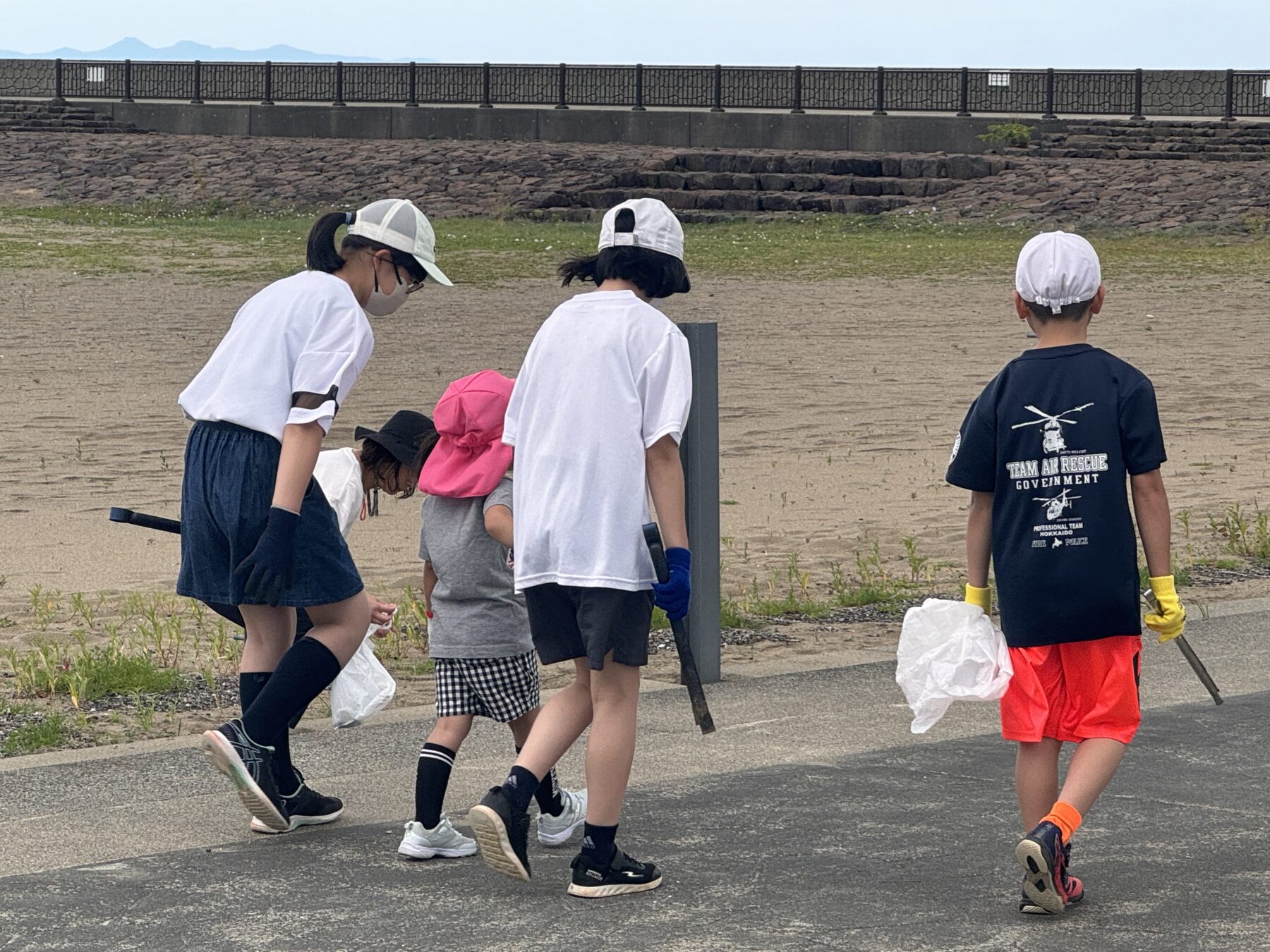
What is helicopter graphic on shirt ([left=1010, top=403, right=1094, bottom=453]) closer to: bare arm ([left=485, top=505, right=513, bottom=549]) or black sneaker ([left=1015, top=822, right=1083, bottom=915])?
black sneaker ([left=1015, top=822, right=1083, bottom=915])

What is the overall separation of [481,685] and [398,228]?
1128 mm

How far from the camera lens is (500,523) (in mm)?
4488

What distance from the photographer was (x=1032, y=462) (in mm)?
4195

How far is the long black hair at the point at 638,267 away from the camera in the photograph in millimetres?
4270

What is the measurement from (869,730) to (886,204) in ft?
93.8

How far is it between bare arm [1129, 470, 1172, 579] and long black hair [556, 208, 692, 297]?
110 cm

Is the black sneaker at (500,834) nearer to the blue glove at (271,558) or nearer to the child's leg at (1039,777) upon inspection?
the blue glove at (271,558)

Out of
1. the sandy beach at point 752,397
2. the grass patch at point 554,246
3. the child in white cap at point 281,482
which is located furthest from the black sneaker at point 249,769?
the grass patch at point 554,246

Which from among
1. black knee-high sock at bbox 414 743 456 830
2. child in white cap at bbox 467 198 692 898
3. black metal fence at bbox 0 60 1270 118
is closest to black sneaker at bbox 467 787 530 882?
child in white cap at bbox 467 198 692 898

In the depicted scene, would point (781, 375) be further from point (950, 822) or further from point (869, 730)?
point (950, 822)

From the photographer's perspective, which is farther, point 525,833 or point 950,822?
point 950,822

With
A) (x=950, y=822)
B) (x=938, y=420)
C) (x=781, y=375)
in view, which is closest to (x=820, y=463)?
(x=938, y=420)

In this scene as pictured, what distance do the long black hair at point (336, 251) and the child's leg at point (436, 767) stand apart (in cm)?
111

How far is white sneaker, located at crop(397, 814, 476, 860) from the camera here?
4512 millimetres
